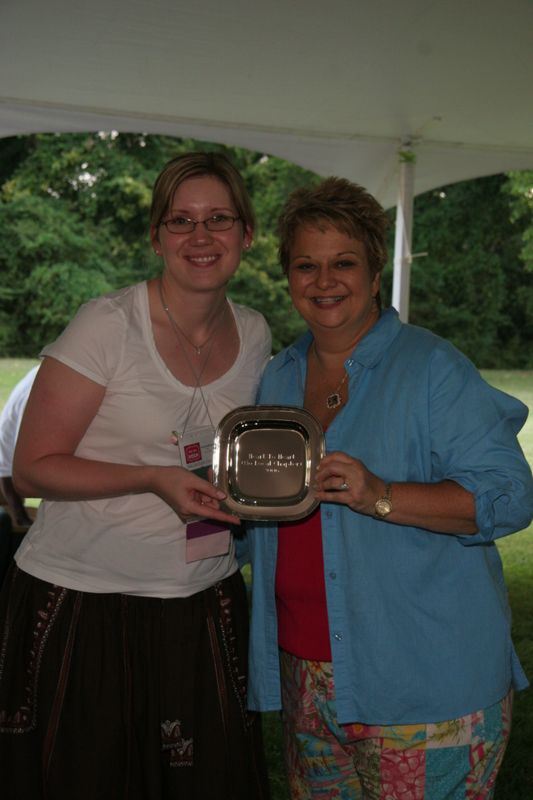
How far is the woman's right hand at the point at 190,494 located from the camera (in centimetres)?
166

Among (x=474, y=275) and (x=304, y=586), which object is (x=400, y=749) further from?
(x=474, y=275)

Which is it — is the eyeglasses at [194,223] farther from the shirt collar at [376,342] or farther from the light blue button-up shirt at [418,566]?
the light blue button-up shirt at [418,566]

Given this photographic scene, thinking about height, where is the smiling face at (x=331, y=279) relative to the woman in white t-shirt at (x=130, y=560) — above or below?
above

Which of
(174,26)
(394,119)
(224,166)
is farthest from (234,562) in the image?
(394,119)

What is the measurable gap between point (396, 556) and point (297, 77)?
4.11 metres

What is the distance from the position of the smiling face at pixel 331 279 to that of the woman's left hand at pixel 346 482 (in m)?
0.38

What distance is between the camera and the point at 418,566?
5.42ft

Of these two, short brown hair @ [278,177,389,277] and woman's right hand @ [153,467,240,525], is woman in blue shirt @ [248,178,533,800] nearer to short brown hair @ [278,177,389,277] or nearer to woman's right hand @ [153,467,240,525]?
short brown hair @ [278,177,389,277]

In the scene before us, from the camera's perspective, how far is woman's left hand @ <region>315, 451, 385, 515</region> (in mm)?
1510

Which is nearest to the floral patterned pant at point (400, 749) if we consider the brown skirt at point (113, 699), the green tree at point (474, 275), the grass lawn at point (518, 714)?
the grass lawn at point (518, 714)

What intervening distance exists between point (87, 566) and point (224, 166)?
96cm

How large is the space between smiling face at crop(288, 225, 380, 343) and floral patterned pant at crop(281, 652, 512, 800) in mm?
715

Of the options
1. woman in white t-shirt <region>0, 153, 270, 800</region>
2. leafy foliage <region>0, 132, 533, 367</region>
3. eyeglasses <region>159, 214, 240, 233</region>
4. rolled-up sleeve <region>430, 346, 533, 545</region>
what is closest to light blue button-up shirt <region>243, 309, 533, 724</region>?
rolled-up sleeve <region>430, 346, 533, 545</region>

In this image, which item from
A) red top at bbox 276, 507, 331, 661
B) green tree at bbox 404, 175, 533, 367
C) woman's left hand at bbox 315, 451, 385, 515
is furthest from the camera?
green tree at bbox 404, 175, 533, 367
